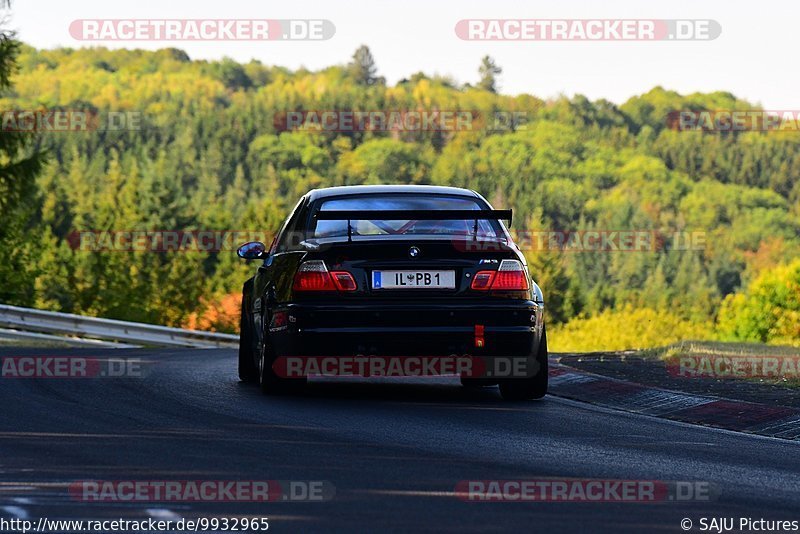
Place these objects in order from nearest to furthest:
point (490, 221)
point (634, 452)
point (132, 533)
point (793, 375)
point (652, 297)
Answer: point (132, 533)
point (634, 452)
point (490, 221)
point (793, 375)
point (652, 297)

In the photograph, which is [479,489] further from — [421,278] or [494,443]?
[421,278]

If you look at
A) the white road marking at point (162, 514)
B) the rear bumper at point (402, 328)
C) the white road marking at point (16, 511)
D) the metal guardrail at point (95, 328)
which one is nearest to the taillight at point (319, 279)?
the rear bumper at point (402, 328)

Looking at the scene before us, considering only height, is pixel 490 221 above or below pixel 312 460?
above

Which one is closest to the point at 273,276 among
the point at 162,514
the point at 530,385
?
the point at 530,385

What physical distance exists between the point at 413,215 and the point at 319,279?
0.83 metres

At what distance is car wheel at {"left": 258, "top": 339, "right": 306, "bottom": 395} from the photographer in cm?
Answer: 1103

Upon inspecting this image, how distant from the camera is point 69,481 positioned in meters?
6.70

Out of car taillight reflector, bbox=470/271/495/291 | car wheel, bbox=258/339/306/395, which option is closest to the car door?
car wheel, bbox=258/339/306/395

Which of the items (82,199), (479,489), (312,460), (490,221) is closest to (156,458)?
(312,460)

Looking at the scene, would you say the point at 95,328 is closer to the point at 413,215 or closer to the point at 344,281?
the point at 344,281

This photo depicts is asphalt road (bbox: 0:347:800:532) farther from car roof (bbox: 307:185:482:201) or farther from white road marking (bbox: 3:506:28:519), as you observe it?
car roof (bbox: 307:185:482:201)

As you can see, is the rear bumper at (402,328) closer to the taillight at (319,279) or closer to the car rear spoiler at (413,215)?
the taillight at (319,279)

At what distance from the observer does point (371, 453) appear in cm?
790

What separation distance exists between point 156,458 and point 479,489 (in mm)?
1845
